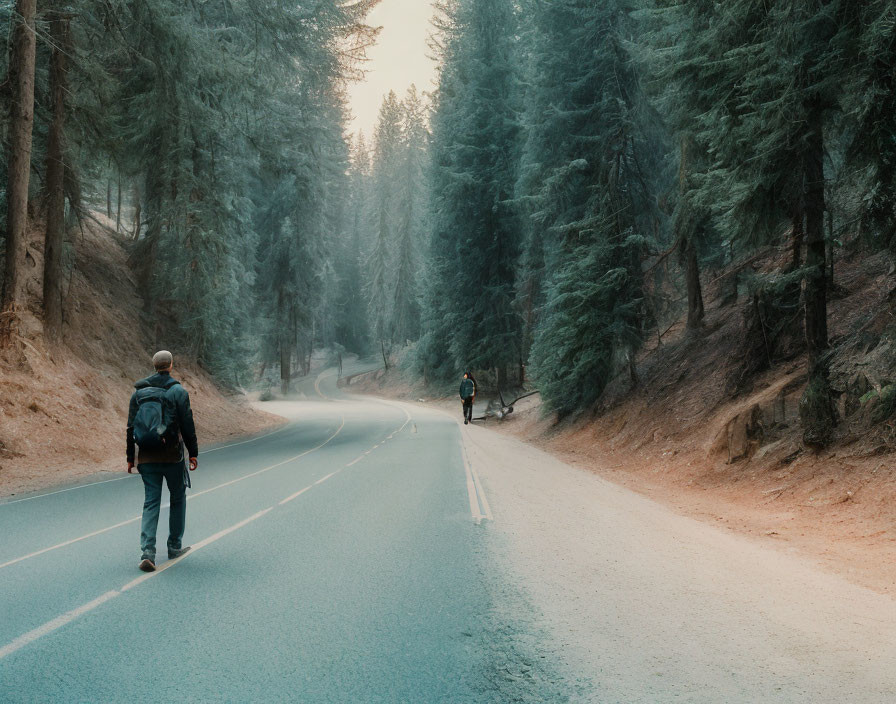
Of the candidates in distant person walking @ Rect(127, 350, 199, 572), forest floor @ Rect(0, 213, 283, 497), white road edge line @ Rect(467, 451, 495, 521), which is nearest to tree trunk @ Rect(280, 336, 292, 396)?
forest floor @ Rect(0, 213, 283, 497)

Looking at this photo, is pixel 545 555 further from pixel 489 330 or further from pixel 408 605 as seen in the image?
pixel 489 330

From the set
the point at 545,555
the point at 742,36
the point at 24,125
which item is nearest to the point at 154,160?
the point at 24,125

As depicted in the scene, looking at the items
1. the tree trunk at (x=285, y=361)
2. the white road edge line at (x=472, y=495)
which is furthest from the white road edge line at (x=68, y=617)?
the tree trunk at (x=285, y=361)

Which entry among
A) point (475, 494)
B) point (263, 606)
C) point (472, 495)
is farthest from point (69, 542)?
point (475, 494)

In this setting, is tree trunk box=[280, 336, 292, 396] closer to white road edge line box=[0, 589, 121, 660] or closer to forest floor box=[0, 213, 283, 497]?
forest floor box=[0, 213, 283, 497]

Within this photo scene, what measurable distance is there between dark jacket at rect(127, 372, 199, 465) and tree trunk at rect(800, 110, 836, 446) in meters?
8.62

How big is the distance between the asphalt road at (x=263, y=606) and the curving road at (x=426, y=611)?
18 mm

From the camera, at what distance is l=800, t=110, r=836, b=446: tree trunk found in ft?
30.4

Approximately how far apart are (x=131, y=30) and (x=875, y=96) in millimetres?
17117

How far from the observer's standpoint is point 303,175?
89.8 ft

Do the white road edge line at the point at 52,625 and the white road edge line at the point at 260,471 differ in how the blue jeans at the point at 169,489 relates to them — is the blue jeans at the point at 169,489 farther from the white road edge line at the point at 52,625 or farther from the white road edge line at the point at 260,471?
the white road edge line at the point at 260,471

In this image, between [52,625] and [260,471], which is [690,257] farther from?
[52,625]

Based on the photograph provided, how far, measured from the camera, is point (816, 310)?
964 centimetres

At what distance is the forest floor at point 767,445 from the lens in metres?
7.45
